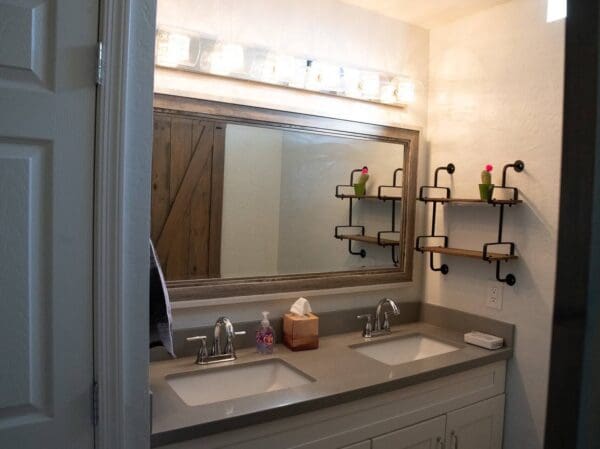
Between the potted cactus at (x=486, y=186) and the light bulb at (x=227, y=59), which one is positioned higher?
the light bulb at (x=227, y=59)

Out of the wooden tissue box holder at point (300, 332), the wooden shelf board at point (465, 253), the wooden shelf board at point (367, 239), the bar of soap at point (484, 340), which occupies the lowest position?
the bar of soap at point (484, 340)

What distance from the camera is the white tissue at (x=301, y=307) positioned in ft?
6.31

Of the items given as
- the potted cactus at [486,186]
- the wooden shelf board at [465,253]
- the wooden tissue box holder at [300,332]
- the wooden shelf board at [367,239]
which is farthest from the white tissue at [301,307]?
the potted cactus at [486,186]

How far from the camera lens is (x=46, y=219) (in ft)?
3.38

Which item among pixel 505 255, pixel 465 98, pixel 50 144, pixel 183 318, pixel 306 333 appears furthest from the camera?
pixel 465 98

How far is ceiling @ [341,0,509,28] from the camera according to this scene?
6.87 feet

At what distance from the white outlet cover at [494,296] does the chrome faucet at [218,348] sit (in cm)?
117

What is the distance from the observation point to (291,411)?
1392mm

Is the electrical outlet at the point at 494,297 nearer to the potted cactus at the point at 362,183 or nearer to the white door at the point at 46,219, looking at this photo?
the potted cactus at the point at 362,183

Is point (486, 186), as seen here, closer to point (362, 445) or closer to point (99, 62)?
point (362, 445)

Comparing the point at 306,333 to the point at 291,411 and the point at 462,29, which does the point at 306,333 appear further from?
the point at 462,29

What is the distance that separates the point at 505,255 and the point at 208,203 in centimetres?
127

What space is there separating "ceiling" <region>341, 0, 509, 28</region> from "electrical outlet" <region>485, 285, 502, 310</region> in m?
1.27

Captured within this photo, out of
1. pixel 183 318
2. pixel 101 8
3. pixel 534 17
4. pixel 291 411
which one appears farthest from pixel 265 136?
pixel 534 17
